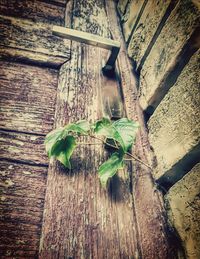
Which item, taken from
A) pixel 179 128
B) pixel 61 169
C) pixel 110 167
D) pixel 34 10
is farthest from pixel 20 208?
pixel 34 10

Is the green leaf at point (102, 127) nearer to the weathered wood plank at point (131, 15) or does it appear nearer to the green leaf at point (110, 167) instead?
the green leaf at point (110, 167)

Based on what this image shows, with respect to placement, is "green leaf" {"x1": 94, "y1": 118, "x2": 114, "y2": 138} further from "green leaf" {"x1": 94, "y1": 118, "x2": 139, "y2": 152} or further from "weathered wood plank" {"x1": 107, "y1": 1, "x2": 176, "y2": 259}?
"weathered wood plank" {"x1": 107, "y1": 1, "x2": 176, "y2": 259}

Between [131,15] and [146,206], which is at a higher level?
[131,15]

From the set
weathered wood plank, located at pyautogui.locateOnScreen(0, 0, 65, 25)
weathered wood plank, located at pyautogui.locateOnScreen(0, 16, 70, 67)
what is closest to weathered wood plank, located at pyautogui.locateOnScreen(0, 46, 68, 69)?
weathered wood plank, located at pyautogui.locateOnScreen(0, 16, 70, 67)

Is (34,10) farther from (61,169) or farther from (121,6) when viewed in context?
(61,169)

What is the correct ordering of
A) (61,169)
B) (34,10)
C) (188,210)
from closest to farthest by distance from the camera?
(188,210)
(61,169)
(34,10)
